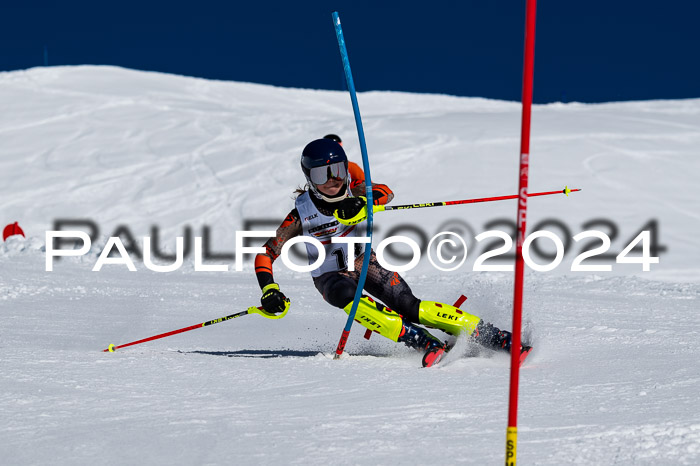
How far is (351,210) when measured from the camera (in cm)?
495

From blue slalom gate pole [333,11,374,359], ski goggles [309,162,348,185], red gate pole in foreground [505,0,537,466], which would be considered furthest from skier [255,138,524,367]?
red gate pole in foreground [505,0,537,466]

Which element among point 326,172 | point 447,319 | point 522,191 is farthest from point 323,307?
point 522,191

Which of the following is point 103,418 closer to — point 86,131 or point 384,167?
point 384,167

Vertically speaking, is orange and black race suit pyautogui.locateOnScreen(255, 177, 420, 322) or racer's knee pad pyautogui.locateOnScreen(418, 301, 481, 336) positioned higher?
orange and black race suit pyautogui.locateOnScreen(255, 177, 420, 322)

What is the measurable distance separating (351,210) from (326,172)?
28cm

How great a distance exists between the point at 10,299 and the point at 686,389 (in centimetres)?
653

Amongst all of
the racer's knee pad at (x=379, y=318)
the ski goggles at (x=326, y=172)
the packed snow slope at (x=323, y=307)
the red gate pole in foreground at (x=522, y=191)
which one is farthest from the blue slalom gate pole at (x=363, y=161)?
the red gate pole in foreground at (x=522, y=191)

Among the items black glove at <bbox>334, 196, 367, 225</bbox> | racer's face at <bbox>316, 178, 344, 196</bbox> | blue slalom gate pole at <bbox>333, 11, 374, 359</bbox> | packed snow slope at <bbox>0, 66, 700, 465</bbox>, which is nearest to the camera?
packed snow slope at <bbox>0, 66, 700, 465</bbox>

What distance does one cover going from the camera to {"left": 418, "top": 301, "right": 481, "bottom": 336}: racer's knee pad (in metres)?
5.11

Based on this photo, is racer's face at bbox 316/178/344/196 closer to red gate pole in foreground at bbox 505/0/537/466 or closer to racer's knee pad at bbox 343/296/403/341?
racer's knee pad at bbox 343/296/403/341

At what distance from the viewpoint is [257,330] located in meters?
7.23

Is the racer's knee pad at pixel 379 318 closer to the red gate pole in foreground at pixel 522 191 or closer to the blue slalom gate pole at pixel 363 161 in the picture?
the blue slalom gate pole at pixel 363 161

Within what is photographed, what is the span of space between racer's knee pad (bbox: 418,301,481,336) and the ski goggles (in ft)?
3.19

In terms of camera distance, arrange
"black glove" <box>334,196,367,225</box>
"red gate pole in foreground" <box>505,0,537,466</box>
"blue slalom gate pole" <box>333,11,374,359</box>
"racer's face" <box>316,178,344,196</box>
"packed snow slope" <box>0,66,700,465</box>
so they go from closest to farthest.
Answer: "red gate pole in foreground" <box>505,0,537,466</box> < "packed snow slope" <box>0,66,700,465</box> < "blue slalom gate pole" <box>333,11,374,359</box> < "black glove" <box>334,196,367,225</box> < "racer's face" <box>316,178,344,196</box>
